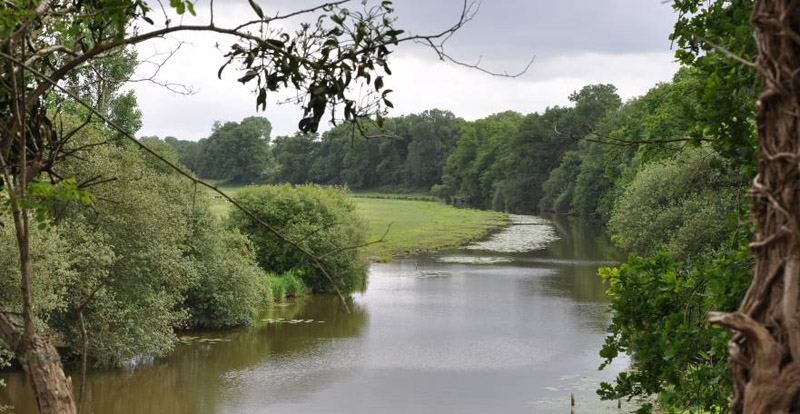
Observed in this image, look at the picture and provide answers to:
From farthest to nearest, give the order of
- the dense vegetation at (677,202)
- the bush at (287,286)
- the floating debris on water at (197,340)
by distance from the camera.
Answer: the bush at (287,286) → the floating debris on water at (197,340) → the dense vegetation at (677,202)

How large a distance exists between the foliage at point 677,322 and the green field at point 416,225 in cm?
3134

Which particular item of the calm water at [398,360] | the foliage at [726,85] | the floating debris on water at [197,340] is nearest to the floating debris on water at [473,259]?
the calm water at [398,360]

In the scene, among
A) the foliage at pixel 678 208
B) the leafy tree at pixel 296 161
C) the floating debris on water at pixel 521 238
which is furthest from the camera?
the leafy tree at pixel 296 161

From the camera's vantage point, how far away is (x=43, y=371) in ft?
15.0

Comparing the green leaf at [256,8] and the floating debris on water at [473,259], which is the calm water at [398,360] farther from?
the green leaf at [256,8]

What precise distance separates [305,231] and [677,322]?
2616 cm

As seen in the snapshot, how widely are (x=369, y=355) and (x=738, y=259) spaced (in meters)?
19.1

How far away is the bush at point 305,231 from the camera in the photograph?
33562 mm

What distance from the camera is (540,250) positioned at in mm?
50281

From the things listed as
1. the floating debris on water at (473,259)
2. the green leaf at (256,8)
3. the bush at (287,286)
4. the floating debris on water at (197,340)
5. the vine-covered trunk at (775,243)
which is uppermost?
the green leaf at (256,8)

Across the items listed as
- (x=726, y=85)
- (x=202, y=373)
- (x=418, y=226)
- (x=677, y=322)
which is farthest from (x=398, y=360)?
(x=418, y=226)

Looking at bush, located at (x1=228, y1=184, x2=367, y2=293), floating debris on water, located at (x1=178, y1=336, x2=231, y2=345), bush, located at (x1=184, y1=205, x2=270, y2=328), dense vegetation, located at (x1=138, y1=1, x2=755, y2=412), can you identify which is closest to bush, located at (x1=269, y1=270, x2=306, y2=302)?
bush, located at (x1=228, y1=184, x2=367, y2=293)

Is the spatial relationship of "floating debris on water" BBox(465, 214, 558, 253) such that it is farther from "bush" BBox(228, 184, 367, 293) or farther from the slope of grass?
"bush" BBox(228, 184, 367, 293)

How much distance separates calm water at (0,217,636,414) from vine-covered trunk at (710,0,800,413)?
17795mm
